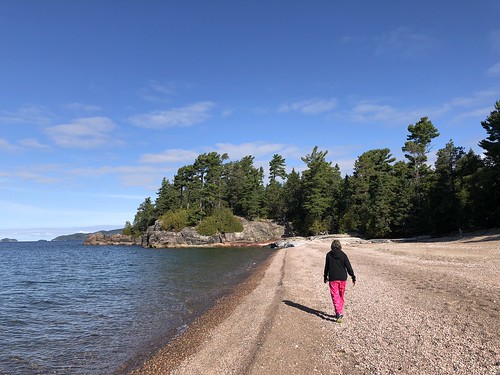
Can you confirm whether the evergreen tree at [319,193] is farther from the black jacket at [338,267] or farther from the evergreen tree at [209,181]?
the black jacket at [338,267]

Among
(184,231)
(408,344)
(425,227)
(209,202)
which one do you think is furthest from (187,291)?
(209,202)

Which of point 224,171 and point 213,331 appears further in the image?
point 224,171

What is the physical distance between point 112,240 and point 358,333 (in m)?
160

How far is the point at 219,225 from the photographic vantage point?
97000 mm

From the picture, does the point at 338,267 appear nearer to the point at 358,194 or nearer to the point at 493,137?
the point at 493,137

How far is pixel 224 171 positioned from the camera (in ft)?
396

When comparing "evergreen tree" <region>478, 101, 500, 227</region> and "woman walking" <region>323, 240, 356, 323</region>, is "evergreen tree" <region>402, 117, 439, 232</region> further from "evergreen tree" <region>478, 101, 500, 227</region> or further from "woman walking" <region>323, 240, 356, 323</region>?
"woman walking" <region>323, 240, 356, 323</region>

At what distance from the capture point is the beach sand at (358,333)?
25.5 ft

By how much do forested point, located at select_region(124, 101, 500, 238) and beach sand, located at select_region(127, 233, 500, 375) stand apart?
1694 inches

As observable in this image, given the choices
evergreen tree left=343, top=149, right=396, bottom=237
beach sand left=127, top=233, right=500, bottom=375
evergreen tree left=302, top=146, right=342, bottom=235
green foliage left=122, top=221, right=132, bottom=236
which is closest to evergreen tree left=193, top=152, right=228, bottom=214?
evergreen tree left=302, top=146, right=342, bottom=235

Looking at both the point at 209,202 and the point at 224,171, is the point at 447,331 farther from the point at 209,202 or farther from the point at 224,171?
the point at 224,171

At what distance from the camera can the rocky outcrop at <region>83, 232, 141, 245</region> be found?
14212cm

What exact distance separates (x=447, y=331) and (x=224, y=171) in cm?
11283

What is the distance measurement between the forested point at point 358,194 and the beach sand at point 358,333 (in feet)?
141
